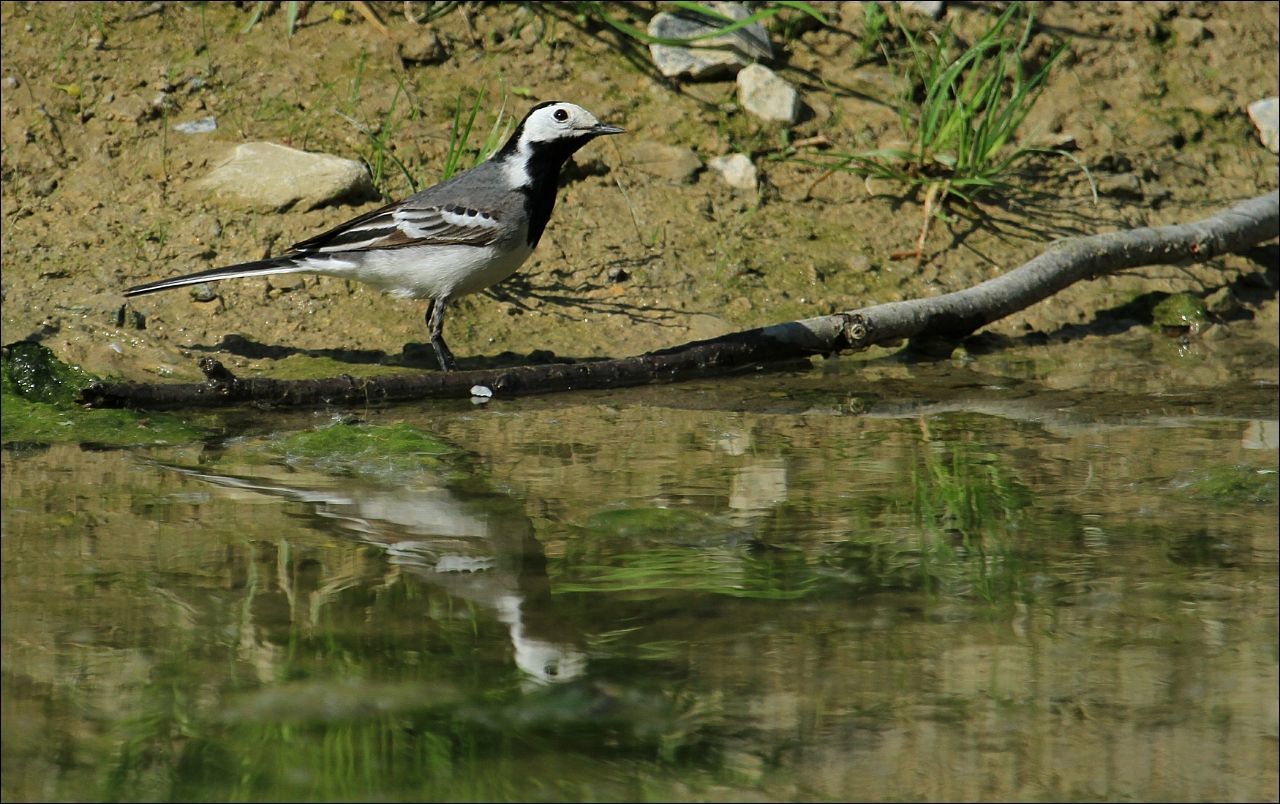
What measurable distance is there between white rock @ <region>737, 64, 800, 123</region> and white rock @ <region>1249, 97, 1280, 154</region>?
2913 mm

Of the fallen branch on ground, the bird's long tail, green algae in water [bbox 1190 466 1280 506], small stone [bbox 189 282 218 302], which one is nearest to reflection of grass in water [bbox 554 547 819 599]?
green algae in water [bbox 1190 466 1280 506]

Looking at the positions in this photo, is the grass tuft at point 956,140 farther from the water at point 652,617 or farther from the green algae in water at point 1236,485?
the green algae in water at point 1236,485

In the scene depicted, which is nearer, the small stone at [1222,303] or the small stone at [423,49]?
the small stone at [1222,303]

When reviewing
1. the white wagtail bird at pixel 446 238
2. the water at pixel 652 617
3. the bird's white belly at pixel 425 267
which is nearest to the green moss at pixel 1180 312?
the water at pixel 652 617

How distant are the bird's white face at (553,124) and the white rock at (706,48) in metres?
1.57

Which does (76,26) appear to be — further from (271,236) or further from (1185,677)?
(1185,677)

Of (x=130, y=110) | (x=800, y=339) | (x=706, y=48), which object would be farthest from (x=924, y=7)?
(x=130, y=110)

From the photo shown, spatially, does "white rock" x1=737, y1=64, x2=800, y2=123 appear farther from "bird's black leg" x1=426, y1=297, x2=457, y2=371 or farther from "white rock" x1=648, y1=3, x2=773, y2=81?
"bird's black leg" x1=426, y1=297, x2=457, y2=371

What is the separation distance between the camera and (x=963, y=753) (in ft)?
9.41

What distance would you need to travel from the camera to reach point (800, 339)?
21.8 ft

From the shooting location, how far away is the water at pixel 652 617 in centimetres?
284

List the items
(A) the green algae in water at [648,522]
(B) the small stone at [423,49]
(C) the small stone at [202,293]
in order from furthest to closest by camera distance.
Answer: (B) the small stone at [423,49]
(C) the small stone at [202,293]
(A) the green algae in water at [648,522]

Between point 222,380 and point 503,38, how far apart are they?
143 inches

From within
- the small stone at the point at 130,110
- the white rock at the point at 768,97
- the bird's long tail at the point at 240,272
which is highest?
the white rock at the point at 768,97
